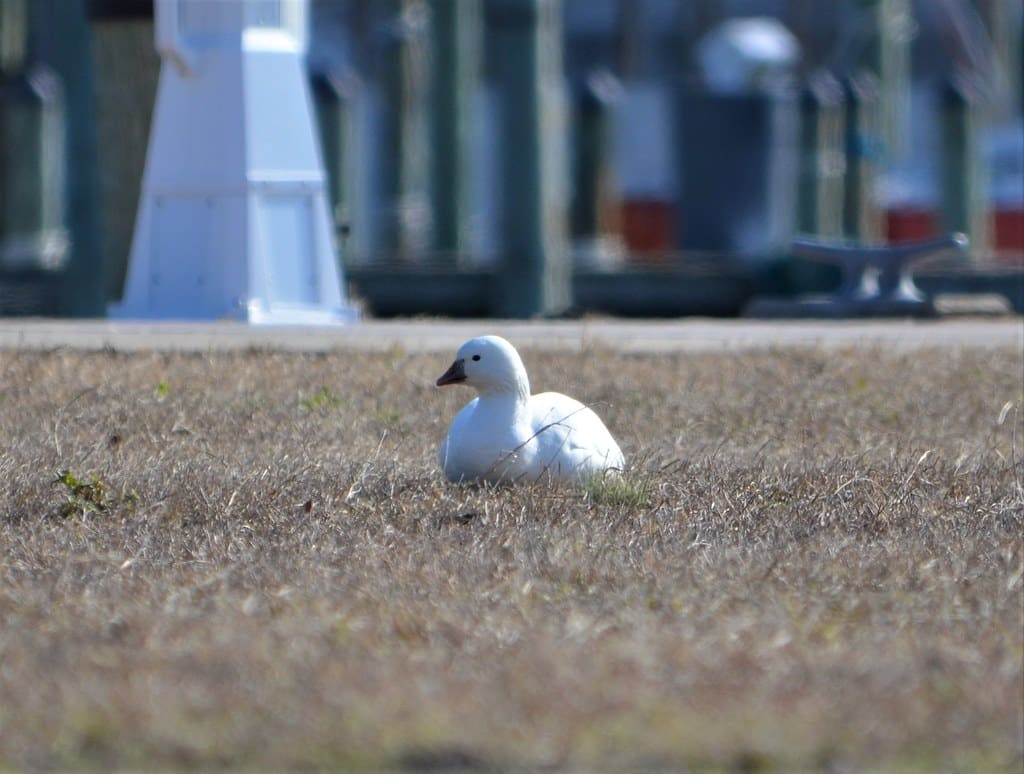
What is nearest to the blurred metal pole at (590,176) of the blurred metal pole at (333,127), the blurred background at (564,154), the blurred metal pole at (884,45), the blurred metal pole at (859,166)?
the blurred background at (564,154)

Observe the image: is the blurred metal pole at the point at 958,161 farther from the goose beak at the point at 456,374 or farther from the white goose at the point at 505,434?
the goose beak at the point at 456,374

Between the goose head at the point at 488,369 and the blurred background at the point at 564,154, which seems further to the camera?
the blurred background at the point at 564,154

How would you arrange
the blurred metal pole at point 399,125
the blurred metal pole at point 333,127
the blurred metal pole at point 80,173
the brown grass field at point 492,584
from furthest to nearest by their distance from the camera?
the blurred metal pole at point 399,125
the blurred metal pole at point 333,127
the blurred metal pole at point 80,173
the brown grass field at point 492,584

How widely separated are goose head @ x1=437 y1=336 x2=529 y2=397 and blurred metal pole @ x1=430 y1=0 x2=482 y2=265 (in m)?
17.0

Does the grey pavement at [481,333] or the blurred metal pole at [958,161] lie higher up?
the blurred metal pole at [958,161]

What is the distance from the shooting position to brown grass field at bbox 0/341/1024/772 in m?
4.01

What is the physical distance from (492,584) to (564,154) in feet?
122

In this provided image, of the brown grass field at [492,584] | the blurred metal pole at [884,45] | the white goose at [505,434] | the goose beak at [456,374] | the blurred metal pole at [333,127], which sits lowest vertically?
the brown grass field at [492,584]

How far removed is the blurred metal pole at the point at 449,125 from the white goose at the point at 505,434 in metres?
16.9

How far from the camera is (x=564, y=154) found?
42.3 metres

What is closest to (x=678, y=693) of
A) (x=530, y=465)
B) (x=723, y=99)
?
(x=530, y=465)

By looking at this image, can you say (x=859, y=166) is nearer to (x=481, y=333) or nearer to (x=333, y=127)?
(x=333, y=127)

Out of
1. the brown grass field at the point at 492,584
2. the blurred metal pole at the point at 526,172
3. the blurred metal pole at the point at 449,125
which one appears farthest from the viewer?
the blurred metal pole at the point at 449,125

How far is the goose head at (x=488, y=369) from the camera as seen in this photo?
686cm
